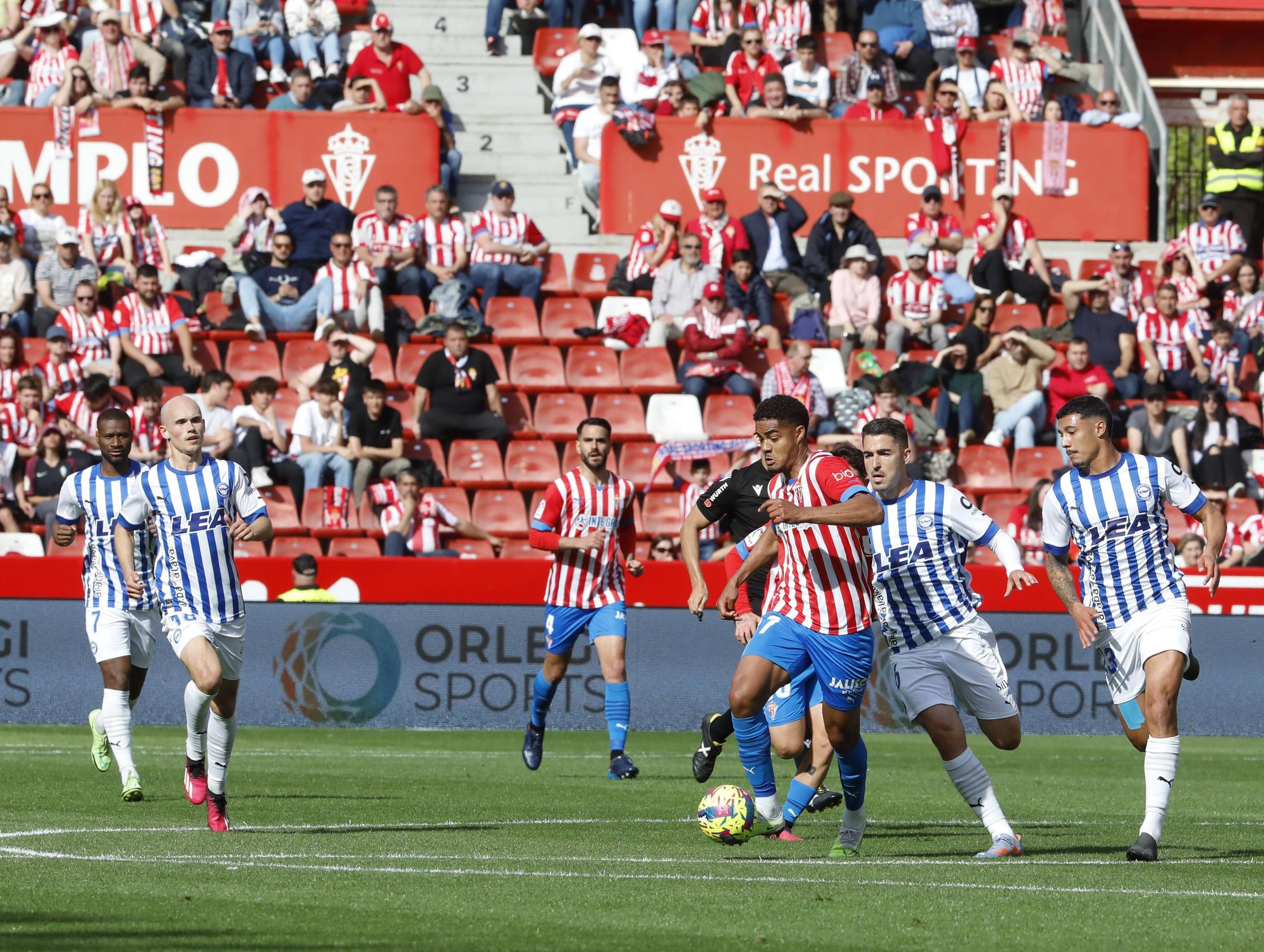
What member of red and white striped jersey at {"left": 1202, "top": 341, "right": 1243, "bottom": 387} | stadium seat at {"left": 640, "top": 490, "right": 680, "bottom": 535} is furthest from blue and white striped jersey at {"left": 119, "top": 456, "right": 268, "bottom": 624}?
red and white striped jersey at {"left": 1202, "top": 341, "right": 1243, "bottom": 387}

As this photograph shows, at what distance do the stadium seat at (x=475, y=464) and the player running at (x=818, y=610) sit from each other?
38.6ft

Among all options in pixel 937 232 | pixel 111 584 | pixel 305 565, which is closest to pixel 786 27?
pixel 937 232

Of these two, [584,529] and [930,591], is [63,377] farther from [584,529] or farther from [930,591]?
[930,591]

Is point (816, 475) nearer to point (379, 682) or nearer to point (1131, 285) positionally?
point (379, 682)

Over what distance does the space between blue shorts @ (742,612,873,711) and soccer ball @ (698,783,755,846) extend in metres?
0.65

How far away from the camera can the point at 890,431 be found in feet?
30.6

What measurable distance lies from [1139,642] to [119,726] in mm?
5822

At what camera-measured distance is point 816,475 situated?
8.88 m

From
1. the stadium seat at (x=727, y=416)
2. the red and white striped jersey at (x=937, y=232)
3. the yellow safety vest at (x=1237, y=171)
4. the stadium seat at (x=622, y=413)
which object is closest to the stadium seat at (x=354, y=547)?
the stadium seat at (x=622, y=413)

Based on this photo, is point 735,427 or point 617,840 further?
point 735,427

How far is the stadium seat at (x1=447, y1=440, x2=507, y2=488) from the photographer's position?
68.3ft

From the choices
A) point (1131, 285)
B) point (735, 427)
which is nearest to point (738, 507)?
point (735, 427)

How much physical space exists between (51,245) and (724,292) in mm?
7834

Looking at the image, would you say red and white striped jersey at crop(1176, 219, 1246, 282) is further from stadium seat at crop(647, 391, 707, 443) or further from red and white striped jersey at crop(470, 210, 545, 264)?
red and white striped jersey at crop(470, 210, 545, 264)
